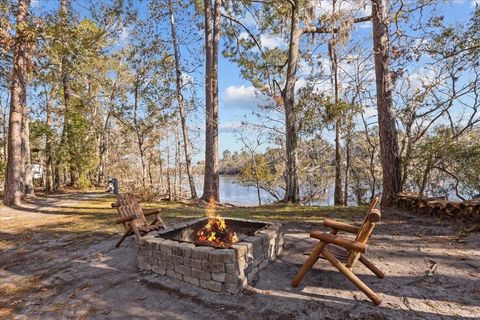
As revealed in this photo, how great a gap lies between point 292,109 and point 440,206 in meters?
4.86

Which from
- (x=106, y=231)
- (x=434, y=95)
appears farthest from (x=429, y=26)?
(x=106, y=231)

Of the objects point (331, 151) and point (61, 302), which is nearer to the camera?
point (61, 302)

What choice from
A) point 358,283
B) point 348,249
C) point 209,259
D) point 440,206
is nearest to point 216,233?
point 209,259

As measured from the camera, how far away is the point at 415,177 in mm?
7945

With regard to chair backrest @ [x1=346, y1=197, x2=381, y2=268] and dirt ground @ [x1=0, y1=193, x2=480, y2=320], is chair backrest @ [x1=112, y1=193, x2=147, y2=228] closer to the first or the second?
dirt ground @ [x1=0, y1=193, x2=480, y2=320]

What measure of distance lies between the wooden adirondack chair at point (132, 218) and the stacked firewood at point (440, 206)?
219 inches

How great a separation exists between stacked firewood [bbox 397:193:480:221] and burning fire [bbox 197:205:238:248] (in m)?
4.54

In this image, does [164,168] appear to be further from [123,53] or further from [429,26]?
[429,26]

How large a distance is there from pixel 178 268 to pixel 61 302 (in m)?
1.22

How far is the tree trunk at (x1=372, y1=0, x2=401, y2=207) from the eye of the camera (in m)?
7.09

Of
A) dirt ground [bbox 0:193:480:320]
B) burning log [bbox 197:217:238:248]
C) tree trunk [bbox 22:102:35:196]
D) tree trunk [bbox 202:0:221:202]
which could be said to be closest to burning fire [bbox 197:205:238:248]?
burning log [bbox 197:217:238:248]

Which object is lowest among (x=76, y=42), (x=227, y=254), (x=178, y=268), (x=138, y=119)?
(x=178, y=268)

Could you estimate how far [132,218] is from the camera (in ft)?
14.2

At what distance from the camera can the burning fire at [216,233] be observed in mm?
4070
